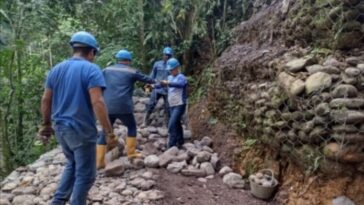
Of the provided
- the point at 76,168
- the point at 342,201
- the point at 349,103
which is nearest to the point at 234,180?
the point at 342,201

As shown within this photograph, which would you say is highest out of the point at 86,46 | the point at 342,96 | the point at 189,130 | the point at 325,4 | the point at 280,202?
the point at 325,4

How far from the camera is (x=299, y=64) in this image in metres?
5.21

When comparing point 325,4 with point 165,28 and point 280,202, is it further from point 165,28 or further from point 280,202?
point 165,28

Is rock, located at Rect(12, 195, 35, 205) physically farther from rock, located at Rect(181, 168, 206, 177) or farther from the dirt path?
rock, located at Rect(181, 168, 206, 177)

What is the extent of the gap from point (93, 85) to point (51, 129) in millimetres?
865

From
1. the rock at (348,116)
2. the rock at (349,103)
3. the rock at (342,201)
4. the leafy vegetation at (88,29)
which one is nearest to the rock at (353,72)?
the rock at (349,103)

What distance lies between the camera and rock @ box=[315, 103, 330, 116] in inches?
173

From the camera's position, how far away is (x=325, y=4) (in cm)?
543

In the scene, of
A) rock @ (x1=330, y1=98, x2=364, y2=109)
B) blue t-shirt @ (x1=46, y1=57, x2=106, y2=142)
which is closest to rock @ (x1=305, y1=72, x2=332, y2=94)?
rock @ (x1=330, y1=98, x2=364, y2=109)

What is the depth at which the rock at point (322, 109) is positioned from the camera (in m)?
4.39

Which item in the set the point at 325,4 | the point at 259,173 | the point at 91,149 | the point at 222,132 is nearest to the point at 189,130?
the point at 222,132

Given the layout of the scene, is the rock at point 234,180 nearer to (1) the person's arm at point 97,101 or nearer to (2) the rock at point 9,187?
(1) the person's arm at point 97,101

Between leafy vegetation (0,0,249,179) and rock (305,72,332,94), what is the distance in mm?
5616

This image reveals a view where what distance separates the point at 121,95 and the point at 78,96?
188 centimetres
